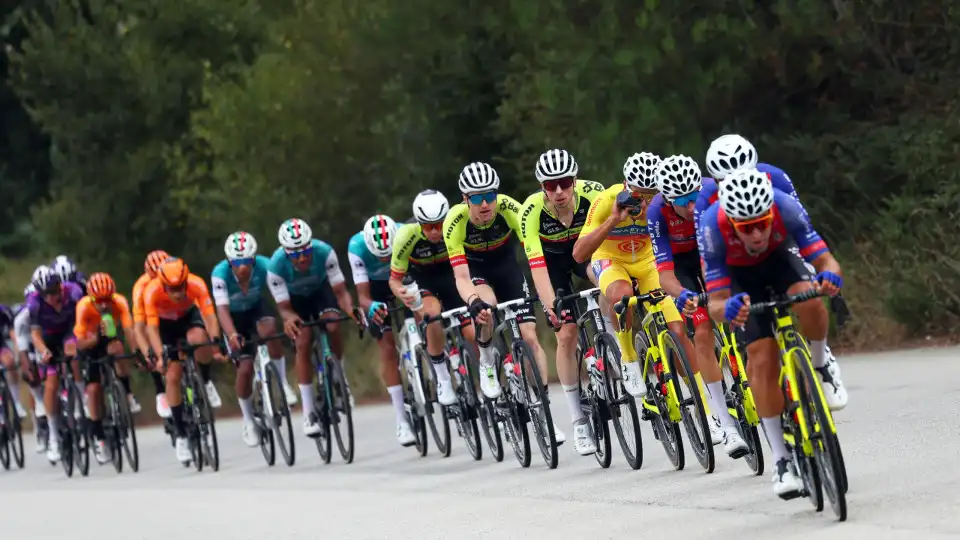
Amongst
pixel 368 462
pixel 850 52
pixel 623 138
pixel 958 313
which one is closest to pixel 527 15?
pixel 623 138

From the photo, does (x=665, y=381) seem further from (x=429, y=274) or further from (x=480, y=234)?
(x=429, y=274)

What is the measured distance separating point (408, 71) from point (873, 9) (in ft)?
36.9

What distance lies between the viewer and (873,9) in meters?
24.7

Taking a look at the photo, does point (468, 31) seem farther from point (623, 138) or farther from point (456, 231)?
point (456, 231)

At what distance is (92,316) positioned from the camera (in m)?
17.6

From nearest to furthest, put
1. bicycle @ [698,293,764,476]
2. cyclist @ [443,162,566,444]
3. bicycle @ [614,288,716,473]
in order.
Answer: bicycle @ [698,293,764,476], bicycle @ [614,288,716,473], cyclist @ [443,162,566,444]

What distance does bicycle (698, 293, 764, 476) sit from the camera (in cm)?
1012

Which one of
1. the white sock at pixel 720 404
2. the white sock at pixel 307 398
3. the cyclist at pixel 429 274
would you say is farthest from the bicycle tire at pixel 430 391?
the white sock at pixel 720 404

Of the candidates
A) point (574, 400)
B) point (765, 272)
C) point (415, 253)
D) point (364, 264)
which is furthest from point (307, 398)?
point (765, 272)

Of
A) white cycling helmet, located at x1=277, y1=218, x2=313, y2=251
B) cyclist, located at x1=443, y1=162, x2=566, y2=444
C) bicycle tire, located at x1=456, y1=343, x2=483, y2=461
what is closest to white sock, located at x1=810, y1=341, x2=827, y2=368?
cyclist, located at x1=443, y1=162, x2=566, y2=444

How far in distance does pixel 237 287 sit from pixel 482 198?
4068mm

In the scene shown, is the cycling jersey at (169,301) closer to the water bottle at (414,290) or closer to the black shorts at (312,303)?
the black shorts at (312,303)

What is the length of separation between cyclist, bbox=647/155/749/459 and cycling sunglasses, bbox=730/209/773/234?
179cm

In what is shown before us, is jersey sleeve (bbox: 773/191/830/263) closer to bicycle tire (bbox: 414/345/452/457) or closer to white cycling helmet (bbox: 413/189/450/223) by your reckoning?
white cycling helmet (bbox: 413/189/450/223)
